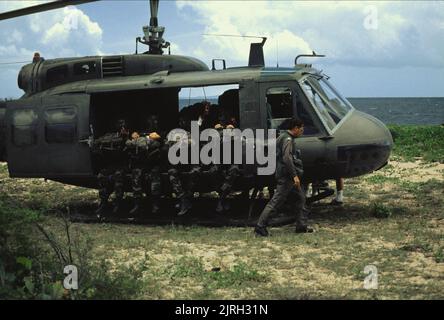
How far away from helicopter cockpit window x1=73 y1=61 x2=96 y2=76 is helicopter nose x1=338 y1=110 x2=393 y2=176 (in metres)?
5.13

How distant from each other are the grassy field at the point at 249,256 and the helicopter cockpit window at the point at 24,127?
5.47ft

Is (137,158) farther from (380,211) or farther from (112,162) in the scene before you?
(380,211)

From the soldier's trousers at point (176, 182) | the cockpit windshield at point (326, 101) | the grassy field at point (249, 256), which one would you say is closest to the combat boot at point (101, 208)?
the grassy field at point (249, 256)

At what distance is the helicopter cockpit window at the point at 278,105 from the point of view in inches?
404

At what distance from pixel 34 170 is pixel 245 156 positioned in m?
4.28

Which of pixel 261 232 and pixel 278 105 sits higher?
pixel 278 105

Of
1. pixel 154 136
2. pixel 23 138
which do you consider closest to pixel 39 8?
pixel 154 136

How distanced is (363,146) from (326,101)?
3.41 ft

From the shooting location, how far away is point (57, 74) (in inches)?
476

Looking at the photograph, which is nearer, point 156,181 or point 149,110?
point 156,181

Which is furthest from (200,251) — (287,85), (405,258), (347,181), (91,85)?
(347,181)

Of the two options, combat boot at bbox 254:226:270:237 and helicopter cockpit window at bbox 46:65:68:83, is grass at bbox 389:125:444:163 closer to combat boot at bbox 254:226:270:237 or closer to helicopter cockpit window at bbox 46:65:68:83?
combat boot at bbox 254:226:270:237

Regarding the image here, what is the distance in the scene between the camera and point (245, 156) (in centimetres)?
1016

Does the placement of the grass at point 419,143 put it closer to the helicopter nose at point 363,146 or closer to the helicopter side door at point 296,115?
the helicopter nose at point 363,146
